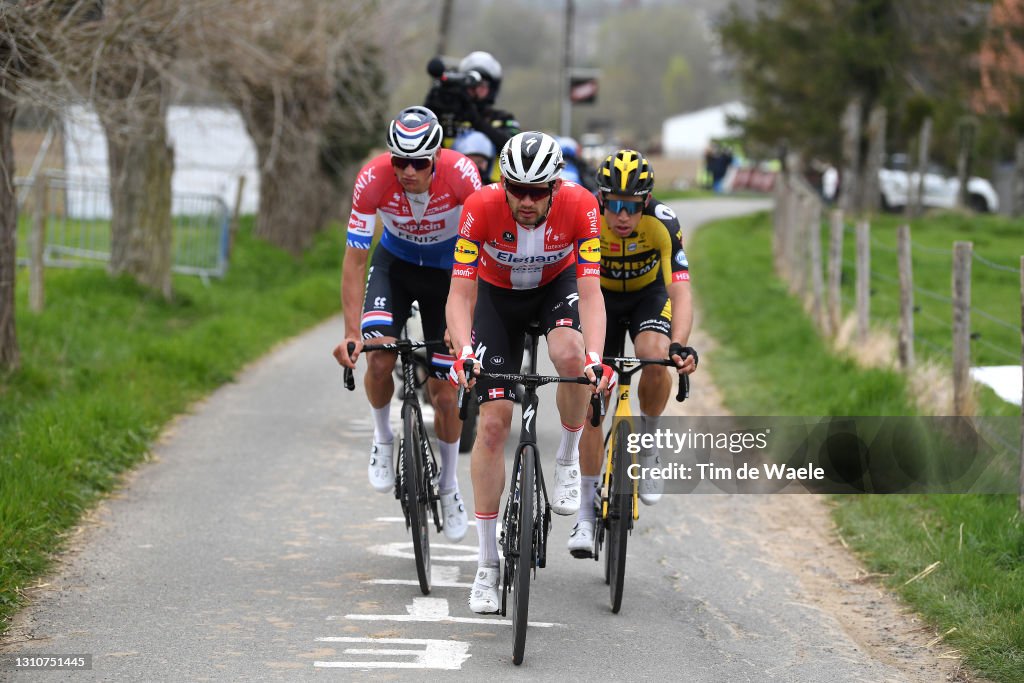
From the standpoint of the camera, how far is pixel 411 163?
6930 mm

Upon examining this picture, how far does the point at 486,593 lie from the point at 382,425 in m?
1.53

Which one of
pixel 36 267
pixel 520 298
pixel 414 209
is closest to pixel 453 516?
pixel 520 298

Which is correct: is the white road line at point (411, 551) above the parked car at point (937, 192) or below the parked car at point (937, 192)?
below

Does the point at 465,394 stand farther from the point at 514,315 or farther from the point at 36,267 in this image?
the point at 36,267

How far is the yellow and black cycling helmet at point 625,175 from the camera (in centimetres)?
686

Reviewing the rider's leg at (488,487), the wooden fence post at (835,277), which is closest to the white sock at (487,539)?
the rider's leg at (488,487)

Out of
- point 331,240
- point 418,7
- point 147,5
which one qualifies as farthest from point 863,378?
point 331,240

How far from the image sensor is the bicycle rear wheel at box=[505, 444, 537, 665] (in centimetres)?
566

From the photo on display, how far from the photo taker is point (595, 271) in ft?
20.6

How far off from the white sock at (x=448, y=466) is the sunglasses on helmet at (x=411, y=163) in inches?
57.3

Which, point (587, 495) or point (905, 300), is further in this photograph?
point (905, 300)

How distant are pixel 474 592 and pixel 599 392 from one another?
1.09 metres

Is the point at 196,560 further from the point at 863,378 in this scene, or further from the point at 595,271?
the point at 863,378
